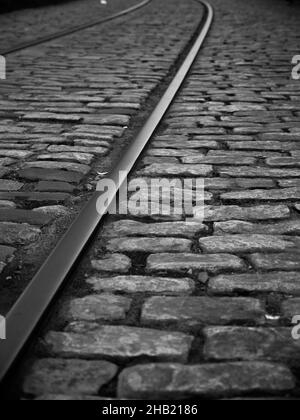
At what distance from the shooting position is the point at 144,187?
3.11 metres

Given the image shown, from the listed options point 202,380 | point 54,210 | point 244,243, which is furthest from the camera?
point 54,210

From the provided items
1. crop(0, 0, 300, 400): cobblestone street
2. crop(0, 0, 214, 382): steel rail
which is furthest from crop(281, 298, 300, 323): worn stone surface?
crop(0, 0, 214, 382): steel rail

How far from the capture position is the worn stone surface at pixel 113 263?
7.32 ft

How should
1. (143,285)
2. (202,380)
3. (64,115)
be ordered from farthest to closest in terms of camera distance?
(64,115), (143,285), (202,380)

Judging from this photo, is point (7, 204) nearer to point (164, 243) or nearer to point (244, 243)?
point (164, 243)

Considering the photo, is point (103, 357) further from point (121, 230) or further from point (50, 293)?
point (121, 230)

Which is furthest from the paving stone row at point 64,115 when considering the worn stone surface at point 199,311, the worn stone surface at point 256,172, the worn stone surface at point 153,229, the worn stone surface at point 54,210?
the worn stone surface at point 256,172

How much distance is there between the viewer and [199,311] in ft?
6.36

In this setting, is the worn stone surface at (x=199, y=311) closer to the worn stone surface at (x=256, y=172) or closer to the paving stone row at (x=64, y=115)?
the paving stone row at (x=64, y=115)

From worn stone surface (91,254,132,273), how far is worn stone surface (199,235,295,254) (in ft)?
1.17

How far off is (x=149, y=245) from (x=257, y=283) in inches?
21.7

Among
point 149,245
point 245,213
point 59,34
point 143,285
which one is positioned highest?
point 59,34

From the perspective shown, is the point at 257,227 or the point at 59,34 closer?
the point at 257,227

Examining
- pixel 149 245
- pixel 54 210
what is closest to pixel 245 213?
pixel 149 245
